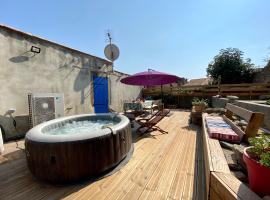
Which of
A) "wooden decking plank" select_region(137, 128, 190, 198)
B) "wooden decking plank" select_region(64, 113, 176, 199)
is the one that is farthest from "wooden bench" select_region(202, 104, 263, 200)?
"wooden decking plank" select_region(64, 113, 176, 199)

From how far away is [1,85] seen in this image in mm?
4121

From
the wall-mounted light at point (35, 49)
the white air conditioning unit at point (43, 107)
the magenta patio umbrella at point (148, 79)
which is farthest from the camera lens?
the magenta patio umbrella at point (148, 79)

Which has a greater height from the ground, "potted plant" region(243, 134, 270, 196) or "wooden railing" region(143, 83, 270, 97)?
"wooden railing" region(143, 83, 270, 97)

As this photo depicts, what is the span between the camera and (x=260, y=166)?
113cm

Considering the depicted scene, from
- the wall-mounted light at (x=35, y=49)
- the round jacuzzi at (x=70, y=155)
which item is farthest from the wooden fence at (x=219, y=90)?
the round jacuzzi at (x=70, y=155)

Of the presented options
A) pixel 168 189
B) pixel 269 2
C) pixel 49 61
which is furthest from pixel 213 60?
pixel 168 189

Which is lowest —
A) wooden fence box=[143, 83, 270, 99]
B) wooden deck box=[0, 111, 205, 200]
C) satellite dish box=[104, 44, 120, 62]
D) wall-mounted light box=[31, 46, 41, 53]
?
wooden deck box=[0, 111, 205, 200]

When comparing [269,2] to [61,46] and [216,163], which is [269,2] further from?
[61,46]

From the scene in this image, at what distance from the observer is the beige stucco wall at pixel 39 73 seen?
4.24 metres

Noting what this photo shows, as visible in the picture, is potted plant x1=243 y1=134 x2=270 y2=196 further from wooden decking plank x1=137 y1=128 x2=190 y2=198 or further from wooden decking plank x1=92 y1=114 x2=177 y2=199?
wooden decking plank x1=92 y1=114 x2=177 y2=199

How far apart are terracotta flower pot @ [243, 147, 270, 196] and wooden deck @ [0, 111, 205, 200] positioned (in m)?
1.00

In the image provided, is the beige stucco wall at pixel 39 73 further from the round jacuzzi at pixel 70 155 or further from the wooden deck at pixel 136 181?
the round jacuzzi at pixel 70 155

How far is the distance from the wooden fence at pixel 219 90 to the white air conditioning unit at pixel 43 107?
856 cm

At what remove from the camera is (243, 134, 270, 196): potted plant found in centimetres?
109
